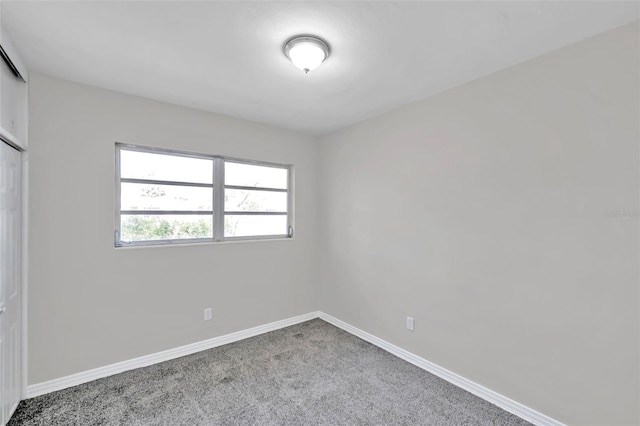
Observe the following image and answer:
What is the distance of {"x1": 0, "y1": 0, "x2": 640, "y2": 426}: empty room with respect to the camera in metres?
1.72

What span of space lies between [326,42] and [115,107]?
2054 millimetres

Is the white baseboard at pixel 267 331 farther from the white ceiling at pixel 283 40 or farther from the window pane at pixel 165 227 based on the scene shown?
the white ceiling at pixel 283 40

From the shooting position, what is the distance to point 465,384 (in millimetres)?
2402

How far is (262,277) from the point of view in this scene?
3.56 m

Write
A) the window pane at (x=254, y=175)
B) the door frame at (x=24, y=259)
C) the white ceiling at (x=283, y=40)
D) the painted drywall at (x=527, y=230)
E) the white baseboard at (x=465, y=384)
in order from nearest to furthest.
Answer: the white ceiling at (x=283, y=40), the painted drywall at (x=527, y=230), the white baseboard at (x=465, y=384), the door frame at (x=24, y=259), the window pane at (x=254, y=175)

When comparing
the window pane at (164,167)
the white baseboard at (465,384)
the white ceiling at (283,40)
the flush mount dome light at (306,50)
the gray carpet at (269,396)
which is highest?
the white ceiling at (283,40)

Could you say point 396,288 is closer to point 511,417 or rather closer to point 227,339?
point 511,417

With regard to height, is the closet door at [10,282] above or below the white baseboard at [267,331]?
above

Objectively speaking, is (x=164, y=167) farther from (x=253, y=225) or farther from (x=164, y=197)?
(x=253, y=225)

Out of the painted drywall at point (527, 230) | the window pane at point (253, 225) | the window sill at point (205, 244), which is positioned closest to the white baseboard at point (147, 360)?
the window sill at point (205, 244)

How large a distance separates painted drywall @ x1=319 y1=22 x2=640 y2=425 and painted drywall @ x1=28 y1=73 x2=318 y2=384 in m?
1.80

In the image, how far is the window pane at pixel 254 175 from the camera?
339 cm

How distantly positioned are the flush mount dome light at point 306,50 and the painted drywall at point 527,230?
4.31ft

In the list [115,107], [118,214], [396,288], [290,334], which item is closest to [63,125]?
[115,107]
